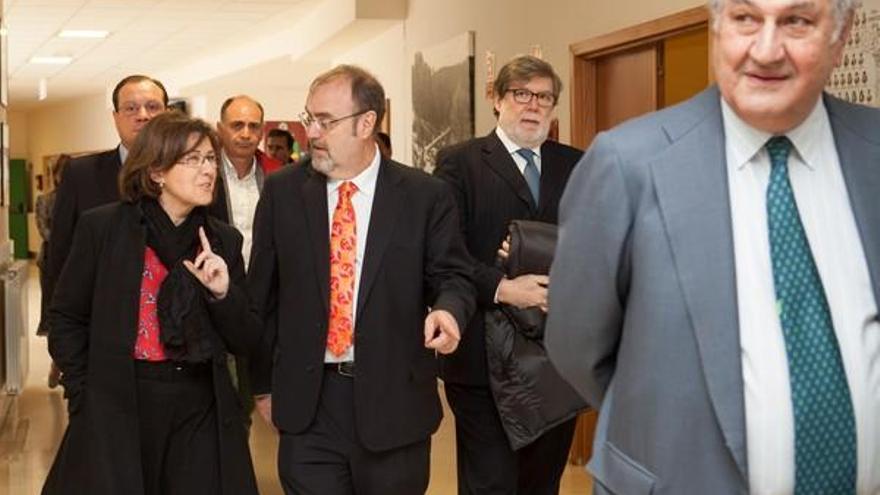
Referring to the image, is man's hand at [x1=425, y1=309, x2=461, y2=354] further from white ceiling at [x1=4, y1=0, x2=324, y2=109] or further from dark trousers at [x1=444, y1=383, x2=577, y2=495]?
white ceiling at [x1=4, y1=0, x2=324, y2=109]

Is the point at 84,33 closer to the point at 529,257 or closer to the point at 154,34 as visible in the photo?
the point at 154,34

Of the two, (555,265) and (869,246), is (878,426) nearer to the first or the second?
(869,246)

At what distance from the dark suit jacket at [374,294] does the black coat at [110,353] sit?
0.13 m

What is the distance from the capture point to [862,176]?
2.22 meters

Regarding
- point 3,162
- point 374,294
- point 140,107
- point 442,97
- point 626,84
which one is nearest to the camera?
point 374,294

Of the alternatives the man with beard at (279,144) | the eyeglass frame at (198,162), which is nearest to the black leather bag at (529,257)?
the eyeglass frame at (198,162)

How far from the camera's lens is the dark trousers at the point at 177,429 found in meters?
4.04

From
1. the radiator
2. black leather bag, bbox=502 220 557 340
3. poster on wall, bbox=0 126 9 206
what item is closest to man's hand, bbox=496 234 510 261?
black leather bag, bbox=502 220 557 340

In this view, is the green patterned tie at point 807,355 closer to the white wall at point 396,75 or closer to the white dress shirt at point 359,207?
the white dress shirt at point 359,207

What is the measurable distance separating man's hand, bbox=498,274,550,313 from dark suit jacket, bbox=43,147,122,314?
162 cm

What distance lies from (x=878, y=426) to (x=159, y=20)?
13764mm

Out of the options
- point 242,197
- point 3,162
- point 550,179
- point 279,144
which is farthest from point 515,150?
point 3,162

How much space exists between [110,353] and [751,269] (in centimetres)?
238

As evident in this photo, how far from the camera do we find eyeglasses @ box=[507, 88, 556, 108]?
466 centimetres
